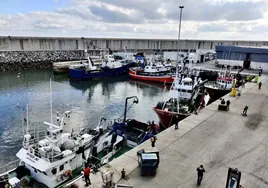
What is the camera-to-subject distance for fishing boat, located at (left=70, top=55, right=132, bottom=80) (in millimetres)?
52312

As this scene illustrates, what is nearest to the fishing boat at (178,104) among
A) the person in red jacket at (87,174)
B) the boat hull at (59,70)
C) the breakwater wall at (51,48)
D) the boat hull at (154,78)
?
the person in red jacket at (87,174)

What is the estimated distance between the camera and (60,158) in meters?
13.0

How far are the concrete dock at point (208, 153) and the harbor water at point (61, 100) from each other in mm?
9045

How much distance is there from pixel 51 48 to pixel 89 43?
579 inches

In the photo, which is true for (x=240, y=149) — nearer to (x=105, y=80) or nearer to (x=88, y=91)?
(x=88, y=91)

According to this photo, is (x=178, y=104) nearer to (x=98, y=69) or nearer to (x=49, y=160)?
(x=49, y=160)

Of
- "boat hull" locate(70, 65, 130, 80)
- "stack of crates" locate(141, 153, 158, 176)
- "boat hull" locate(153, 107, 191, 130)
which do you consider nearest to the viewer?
"stack of crates" locate(141, 153, 158, 176)

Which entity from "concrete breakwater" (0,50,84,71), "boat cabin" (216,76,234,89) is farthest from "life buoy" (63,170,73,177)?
"concrete breakwater" (0,50,84,71)

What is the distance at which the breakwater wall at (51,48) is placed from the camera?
66312 mm

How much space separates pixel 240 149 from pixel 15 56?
70.4 meters

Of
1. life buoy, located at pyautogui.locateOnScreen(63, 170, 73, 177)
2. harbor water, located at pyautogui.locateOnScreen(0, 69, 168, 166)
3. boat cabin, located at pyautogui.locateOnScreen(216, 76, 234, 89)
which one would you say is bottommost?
harbor water, located at pyautogui.locateOnScreen(0, 69, 168, 166)

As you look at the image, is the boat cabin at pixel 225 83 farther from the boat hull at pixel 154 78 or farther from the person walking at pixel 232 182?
the person walking at pixel 232 182

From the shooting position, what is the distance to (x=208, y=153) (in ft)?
44.0

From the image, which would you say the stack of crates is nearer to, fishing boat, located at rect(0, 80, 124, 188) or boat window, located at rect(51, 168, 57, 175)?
fishing boat, located at rect(0, 80, 124, 188)
